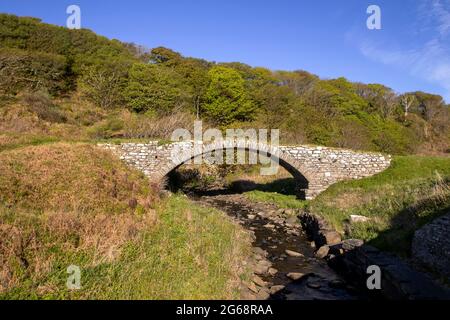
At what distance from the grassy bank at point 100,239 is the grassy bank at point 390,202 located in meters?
3.95

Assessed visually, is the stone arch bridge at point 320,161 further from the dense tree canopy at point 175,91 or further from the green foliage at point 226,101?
the green foliage at point 226,101

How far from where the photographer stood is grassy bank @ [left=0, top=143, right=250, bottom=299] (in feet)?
18.6

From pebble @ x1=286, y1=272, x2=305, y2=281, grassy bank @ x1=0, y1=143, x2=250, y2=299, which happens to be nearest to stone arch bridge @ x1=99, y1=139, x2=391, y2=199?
grassy bank @ x1=0, y1=143, x2=250, y2=299

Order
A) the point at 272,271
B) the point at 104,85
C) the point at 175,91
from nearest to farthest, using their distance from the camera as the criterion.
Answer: the point at 272,271, the point at 175,91, the point at 104,85

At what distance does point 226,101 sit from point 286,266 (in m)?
27.8

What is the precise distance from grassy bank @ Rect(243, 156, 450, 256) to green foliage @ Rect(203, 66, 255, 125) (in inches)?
630

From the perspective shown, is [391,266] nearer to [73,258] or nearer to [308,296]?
[308,296]

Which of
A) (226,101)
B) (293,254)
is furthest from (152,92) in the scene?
(293,254)

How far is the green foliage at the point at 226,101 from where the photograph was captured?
34966 mm

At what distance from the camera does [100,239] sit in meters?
7.16

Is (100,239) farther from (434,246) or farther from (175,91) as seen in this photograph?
(175,91)

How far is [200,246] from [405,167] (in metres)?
13.4

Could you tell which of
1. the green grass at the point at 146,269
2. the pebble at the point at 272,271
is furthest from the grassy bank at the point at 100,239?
the pebble at the point at 272,271

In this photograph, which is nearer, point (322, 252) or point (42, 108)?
point (322, 252)
